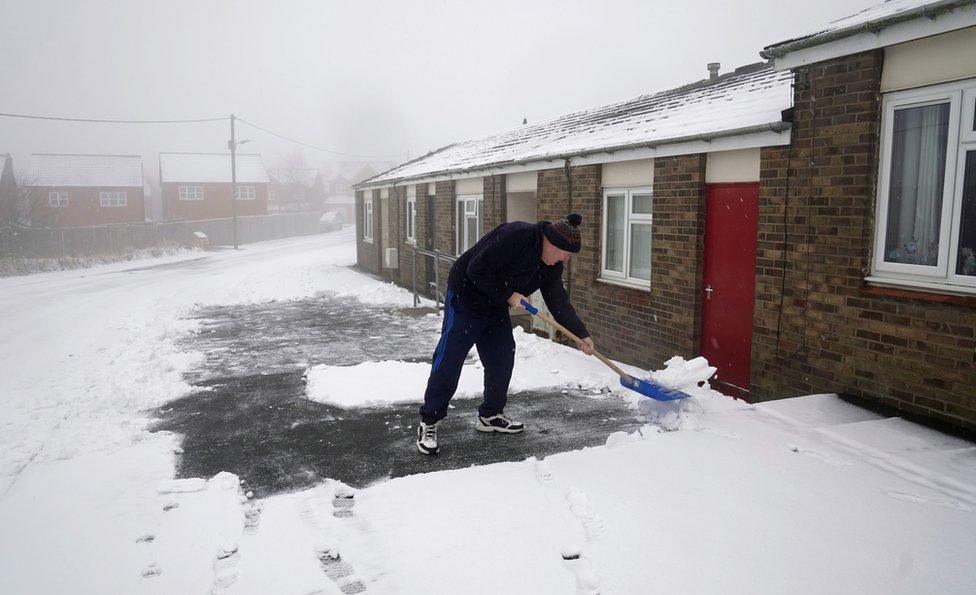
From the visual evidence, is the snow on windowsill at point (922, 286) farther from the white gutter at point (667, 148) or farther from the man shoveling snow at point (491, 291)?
the man shoveling snow at point (491, 291)

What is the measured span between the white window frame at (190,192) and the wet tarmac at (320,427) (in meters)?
51.6

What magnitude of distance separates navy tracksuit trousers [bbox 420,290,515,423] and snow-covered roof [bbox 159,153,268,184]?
56328 mm

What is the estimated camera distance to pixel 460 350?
4691 mm

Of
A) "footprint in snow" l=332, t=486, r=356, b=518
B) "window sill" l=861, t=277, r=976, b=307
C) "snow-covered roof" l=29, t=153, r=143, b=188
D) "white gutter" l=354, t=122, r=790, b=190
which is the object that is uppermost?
"snow-covered roof" l=29, t=153, r=143, b=188

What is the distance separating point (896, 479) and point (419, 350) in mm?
6250

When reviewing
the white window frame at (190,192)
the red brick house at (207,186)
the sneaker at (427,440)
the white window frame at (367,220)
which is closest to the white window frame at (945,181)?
the sneaker at (427,440)

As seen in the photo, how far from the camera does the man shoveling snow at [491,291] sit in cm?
460

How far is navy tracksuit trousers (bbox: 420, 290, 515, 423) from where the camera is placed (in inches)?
184

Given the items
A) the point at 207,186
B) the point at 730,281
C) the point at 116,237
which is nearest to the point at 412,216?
the point at 730,281

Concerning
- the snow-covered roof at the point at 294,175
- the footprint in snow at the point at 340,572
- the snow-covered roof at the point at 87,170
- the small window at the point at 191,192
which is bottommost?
the footprint in snow at the point at 340,572

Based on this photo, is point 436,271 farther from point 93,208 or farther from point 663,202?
point 93,208

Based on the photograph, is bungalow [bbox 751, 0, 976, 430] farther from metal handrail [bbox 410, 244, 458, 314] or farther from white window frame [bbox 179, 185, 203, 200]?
white window frame [bbox 179, 185, 203, 200]

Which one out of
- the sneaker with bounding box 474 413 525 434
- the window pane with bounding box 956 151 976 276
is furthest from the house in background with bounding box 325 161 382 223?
the window pane with bounding box 956 151 976 276

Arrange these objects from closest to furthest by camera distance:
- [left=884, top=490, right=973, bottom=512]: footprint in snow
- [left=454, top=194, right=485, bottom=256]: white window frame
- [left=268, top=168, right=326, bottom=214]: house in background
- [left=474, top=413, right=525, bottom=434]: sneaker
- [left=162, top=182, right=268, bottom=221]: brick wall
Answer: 1. [left=884, top=490, right=973, bottom=512]: footprint in snow
2. [left=474, top=413, right=525, bottom=434]: sneaker
3. [left=454, top=194, right=485, bottom=256]: white window frame
4. [left=162, top=182, right=268, bottom=221]: brick wall
5. [left=268, top=168, right=326, bottom=214]: house in background
